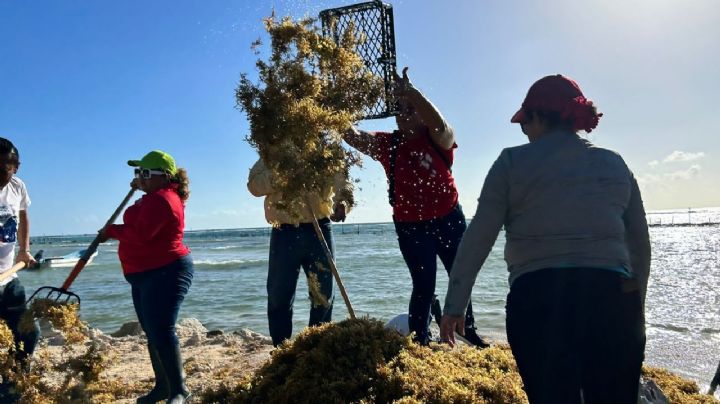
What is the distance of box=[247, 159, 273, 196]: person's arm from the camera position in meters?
4.28

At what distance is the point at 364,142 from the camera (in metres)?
4.21

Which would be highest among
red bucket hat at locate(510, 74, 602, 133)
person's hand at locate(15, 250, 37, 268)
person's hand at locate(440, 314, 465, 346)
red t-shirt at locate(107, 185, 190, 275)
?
red bucket hat at locate(510, 74, 602, 133)

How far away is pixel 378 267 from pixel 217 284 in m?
6.73

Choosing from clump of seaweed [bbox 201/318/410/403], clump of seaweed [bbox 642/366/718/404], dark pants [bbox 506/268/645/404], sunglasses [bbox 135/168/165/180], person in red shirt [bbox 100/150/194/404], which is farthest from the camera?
sunglasses [bbox 135/168/165/180]

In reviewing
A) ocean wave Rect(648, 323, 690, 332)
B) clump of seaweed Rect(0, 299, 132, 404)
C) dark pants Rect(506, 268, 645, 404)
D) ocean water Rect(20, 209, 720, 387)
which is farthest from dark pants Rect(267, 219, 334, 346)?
ocean wave Rect(648, 323, 690, 332)

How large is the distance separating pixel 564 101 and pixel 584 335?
3.49ft

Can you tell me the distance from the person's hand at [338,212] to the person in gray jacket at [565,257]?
2.18 m

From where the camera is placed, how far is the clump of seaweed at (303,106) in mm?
3689

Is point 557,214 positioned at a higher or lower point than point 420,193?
lower

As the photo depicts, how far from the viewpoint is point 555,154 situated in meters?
2.34

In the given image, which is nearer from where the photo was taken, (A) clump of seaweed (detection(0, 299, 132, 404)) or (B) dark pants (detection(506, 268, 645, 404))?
(B) dark pants (detection(506, 268, 645, 404))

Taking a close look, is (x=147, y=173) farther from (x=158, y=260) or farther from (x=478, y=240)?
(x=478, y=240)

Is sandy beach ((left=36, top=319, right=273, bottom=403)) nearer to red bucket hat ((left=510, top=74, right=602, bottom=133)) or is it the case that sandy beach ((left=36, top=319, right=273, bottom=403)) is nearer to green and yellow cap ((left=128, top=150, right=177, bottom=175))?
green and yellow cap ((left=128, top=150, right=177, bottom=175))

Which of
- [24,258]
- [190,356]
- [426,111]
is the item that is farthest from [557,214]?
[190,356]
